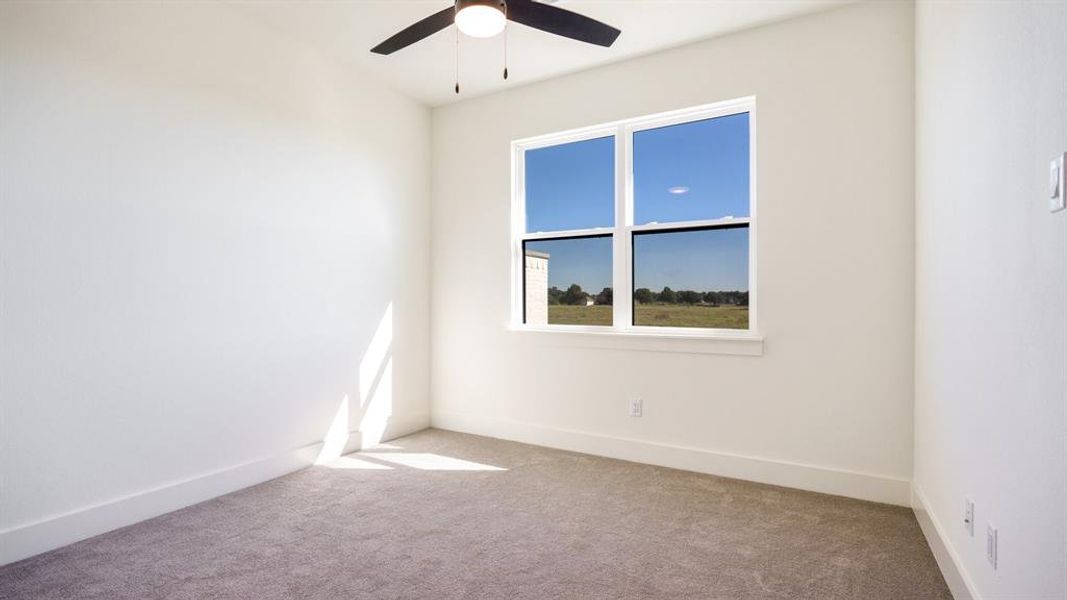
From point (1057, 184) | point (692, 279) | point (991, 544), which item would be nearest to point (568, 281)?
point (692, 279)

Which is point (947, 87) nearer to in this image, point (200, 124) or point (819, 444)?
point (819, 444)

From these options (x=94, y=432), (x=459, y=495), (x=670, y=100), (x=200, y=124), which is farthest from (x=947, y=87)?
(x=94, y=432)

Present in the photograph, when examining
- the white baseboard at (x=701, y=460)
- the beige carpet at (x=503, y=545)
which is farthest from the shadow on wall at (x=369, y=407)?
the white baseboard at (x=701, y=460)

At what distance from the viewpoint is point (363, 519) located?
105 inches

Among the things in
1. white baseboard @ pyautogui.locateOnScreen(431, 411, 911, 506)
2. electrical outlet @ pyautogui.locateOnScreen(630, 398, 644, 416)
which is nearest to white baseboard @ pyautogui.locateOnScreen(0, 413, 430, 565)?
white baseboard @ pyautogui.locateOnScreen(431, 411, 911, 506)

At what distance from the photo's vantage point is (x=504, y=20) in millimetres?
2068

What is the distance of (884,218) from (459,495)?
9.32 ft

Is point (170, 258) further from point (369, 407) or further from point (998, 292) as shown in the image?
point (998, 292)

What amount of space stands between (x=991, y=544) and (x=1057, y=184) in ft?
3.78

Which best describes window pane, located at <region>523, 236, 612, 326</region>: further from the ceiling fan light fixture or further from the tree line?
the ceiling fan light fixture

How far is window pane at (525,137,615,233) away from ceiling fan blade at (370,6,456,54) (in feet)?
6.18

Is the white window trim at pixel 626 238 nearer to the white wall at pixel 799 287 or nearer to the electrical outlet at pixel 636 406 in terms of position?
the white wall at pixel 799 287

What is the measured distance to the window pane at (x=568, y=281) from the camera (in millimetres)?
3926

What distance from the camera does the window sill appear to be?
328 centimetres
